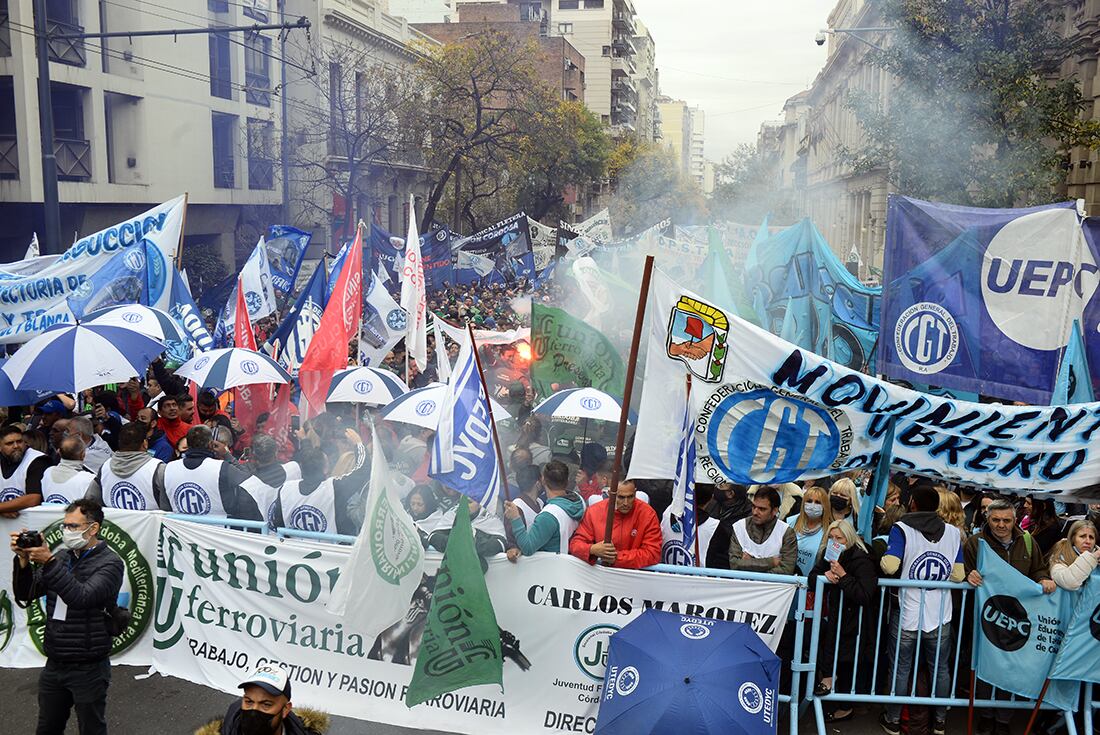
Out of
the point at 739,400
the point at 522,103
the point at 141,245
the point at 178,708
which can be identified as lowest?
the point at 178,708

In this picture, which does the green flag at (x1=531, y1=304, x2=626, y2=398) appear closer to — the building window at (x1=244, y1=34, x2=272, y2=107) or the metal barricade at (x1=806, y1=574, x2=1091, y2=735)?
the metal barricade at (x1=806, y1=574, x2=1091, y2=735)

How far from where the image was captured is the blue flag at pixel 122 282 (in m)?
10.4

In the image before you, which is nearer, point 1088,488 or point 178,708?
point 1088,488

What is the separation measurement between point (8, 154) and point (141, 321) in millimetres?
16939

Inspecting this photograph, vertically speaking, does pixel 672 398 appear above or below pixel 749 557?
above

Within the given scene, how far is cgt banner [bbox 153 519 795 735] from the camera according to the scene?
19.5 ft

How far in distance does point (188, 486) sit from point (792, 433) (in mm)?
3766

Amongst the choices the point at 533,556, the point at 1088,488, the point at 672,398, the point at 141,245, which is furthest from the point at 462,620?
the point at 141,245

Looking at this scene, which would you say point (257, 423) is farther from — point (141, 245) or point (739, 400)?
point (739, 400)

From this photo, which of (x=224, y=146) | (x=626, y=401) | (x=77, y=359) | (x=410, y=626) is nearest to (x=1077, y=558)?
(x=626, y=401)


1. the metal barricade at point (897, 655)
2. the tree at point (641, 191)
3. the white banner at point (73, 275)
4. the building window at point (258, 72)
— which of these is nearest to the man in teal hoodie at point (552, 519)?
the metal barricade at point (897, 655)

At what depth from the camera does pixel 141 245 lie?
10.6 meters

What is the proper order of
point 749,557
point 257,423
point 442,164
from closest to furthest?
point 749,557
point 257,423
point 442,164

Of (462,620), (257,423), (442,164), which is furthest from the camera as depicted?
(442,164)
